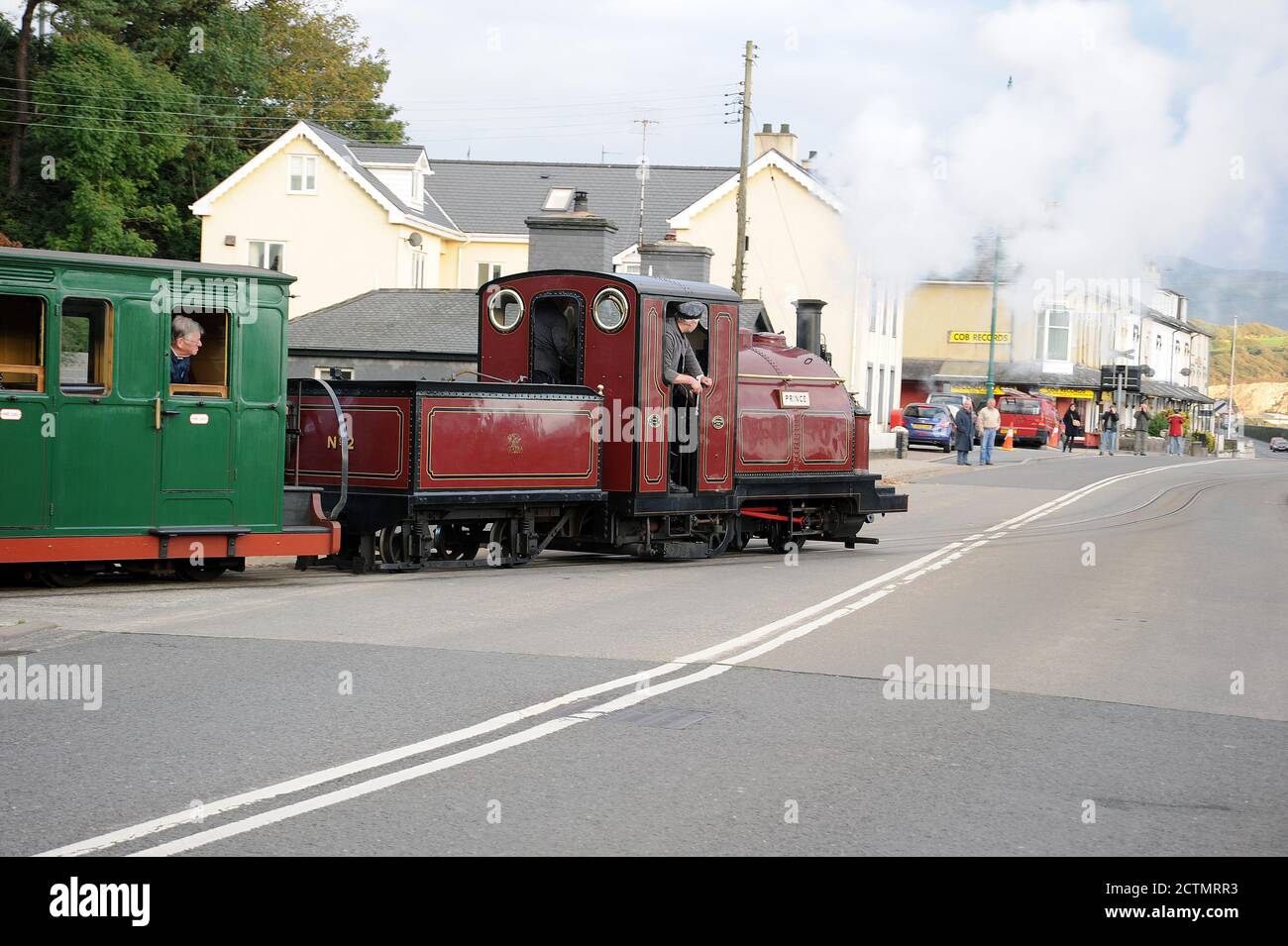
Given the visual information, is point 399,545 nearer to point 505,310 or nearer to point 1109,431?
point 505,310

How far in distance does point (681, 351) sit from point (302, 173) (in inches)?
1300

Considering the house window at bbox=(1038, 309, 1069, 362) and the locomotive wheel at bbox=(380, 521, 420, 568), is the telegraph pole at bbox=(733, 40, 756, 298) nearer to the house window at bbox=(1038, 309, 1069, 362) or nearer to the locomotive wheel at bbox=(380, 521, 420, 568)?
the locomotive wheel at bbox=(380, 521, 420, 568)

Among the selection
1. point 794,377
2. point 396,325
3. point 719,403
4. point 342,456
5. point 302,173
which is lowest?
point 342,456

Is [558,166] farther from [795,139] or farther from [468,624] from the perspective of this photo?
[468,624]

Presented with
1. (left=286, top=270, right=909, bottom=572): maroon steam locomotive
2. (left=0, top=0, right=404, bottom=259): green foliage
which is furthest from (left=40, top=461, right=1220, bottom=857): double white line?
(left=0, top=0, right=404, bottom=259): green foliage

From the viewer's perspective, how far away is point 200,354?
1293 centimetres

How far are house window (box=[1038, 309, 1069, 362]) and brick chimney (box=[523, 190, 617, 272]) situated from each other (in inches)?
1702

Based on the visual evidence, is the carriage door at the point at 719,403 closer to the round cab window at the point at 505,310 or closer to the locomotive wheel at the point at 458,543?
the round cab window at the point at 505,310

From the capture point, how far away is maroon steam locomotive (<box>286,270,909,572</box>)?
14.3 meters

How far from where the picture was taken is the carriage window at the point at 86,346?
12.0 metres

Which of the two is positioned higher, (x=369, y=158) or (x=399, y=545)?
(x=369, y=158)

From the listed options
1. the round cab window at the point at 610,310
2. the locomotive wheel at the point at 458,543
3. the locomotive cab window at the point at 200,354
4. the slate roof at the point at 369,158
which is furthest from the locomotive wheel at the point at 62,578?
the slate roof at the point at 369,158

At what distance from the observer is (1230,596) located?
14.5 m

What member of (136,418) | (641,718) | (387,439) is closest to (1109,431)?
(387,439)
